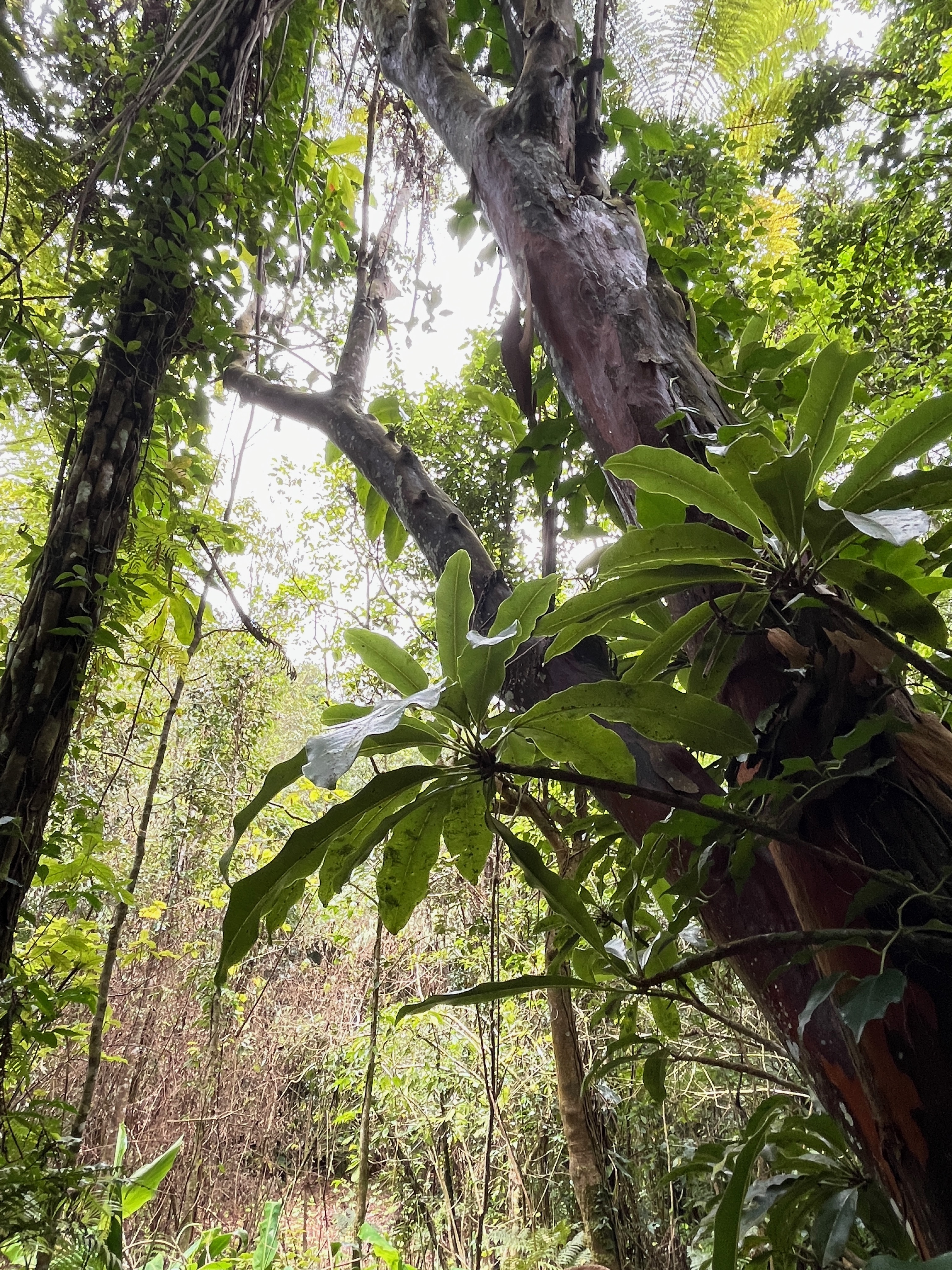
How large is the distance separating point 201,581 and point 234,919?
1.64 meters

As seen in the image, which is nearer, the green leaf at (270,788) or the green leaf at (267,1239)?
the green leaf at (270,788)

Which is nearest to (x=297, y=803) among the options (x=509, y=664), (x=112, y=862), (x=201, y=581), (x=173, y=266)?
(x=201, y=581)

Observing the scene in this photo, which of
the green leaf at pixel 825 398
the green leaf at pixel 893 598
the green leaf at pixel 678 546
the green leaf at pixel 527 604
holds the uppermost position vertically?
the green leaf at pixel 825 398

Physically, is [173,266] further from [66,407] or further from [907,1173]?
[907,1173]

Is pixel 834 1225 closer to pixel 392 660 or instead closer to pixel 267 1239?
pixel 392 660

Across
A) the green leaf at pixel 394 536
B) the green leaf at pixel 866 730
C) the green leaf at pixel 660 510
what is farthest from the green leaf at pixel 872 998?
the green leaf at pixel 394 536

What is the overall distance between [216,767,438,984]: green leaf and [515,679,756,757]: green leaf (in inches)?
3.6

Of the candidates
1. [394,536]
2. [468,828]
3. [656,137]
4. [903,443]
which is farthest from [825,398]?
[656,137]

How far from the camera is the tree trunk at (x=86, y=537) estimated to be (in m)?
1.02

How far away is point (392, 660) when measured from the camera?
0.51m

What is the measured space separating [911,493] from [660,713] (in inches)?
7.5

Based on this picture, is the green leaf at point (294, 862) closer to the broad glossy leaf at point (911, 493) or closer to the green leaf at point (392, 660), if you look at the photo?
the green leaf at point (392, 660)

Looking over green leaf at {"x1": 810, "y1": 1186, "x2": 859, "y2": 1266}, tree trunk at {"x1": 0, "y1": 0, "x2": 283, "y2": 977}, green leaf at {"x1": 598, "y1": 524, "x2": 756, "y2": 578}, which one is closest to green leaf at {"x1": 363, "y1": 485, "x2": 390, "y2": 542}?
tree trunk at {"x1": 0, "y1": 0, "x2": 283, "y2": 977}

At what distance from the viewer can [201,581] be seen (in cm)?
188
